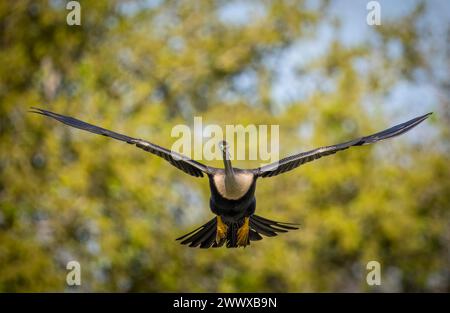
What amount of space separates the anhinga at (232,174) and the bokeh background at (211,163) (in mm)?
12015

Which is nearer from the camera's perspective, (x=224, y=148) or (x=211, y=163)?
(x=224, y=148)

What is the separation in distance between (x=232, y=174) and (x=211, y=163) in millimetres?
13224

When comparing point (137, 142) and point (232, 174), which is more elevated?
point (137, 142)

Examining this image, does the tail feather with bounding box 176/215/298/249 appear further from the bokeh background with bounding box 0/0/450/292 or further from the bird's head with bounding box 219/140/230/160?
the bokeh background with bounding box 0/0/450/292

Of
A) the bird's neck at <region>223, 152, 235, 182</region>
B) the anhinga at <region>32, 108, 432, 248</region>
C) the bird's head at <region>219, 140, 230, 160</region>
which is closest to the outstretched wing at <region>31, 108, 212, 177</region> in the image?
the anhinga at <region>32, 108, 432, 248</region>

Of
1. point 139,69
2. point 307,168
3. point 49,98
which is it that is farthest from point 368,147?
point 49,98

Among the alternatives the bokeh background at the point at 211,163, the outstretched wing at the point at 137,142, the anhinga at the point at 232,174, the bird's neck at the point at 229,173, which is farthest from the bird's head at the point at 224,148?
the bokeh background at the point at 211,163

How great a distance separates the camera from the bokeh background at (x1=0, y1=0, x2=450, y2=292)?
2123 centimetres

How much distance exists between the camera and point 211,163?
2155 centimetres

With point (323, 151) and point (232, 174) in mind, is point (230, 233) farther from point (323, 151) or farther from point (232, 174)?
point (323, 151)

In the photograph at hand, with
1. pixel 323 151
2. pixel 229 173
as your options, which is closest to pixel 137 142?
pixel 229 173

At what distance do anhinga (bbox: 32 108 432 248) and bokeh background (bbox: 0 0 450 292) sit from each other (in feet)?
39.4

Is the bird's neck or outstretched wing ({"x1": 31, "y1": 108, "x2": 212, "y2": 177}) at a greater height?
outstretched wing ({"x1": 31, "y1": 108, "x2": 212, "y2": 177})

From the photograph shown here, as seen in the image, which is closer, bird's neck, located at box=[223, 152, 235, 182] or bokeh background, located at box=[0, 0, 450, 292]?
bird's neck, located at box=[223, 152, 235, 182]
